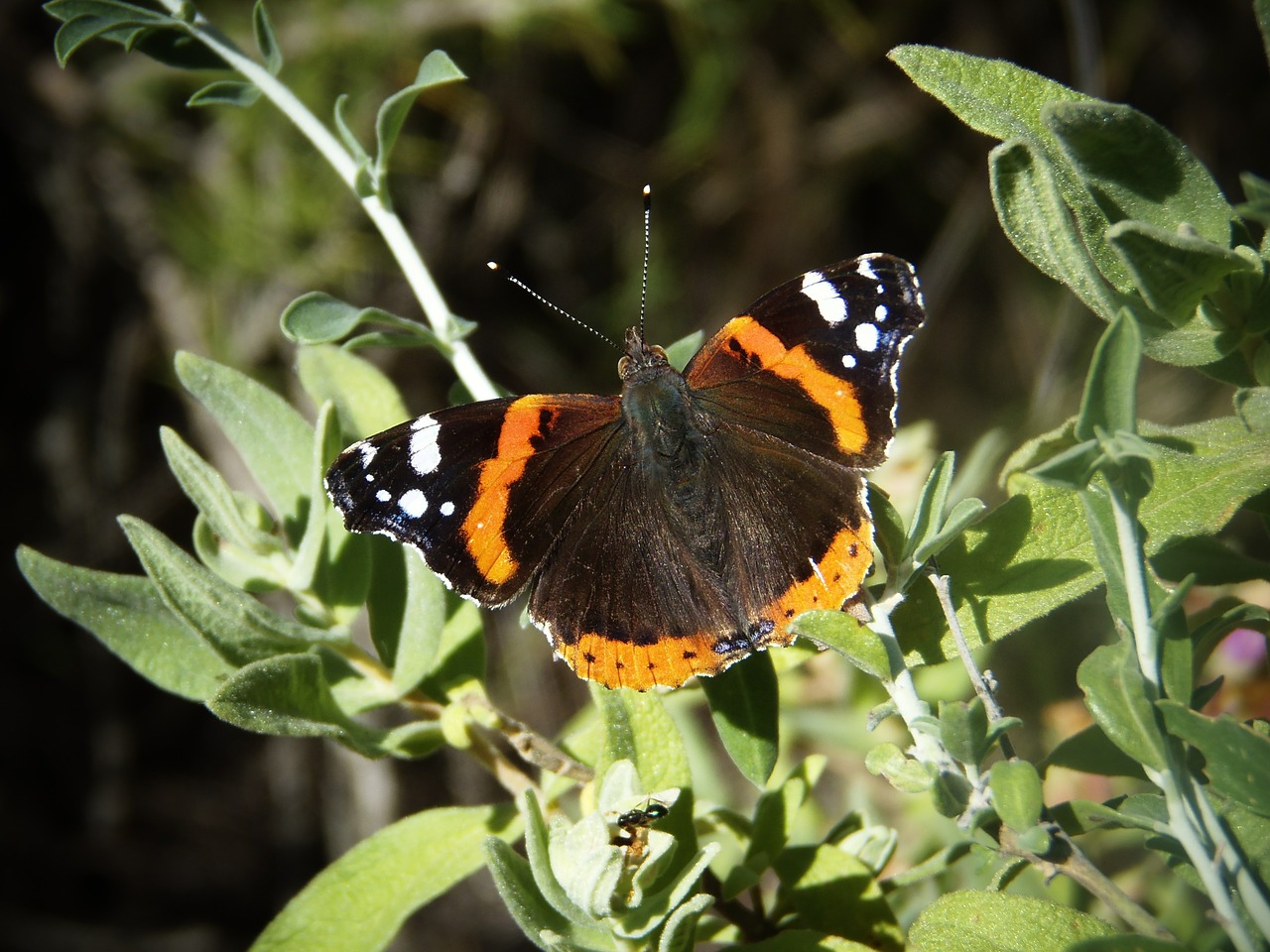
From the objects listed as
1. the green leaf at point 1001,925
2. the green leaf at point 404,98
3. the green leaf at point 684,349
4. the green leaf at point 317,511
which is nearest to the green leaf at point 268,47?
the green leaf at point 404,98

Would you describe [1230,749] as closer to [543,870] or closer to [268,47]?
[543,870]

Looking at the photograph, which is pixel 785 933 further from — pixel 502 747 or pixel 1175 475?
pixel 1175 475

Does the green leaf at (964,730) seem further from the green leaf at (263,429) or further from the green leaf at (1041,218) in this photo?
the green leaf at (263,429)

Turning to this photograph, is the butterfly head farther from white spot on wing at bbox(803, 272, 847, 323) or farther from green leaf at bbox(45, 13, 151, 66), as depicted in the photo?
green leaf at bbox(45, 13, 151, 66)

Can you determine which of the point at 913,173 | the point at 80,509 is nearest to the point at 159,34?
the point at 80,509

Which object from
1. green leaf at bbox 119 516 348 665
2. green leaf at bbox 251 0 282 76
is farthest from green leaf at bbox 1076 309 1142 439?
green leaf at bbox 251 0 282 76

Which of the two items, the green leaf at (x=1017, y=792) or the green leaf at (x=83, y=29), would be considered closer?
the green leaf at (x=1017, y=792)

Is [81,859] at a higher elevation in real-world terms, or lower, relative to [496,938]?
higher
